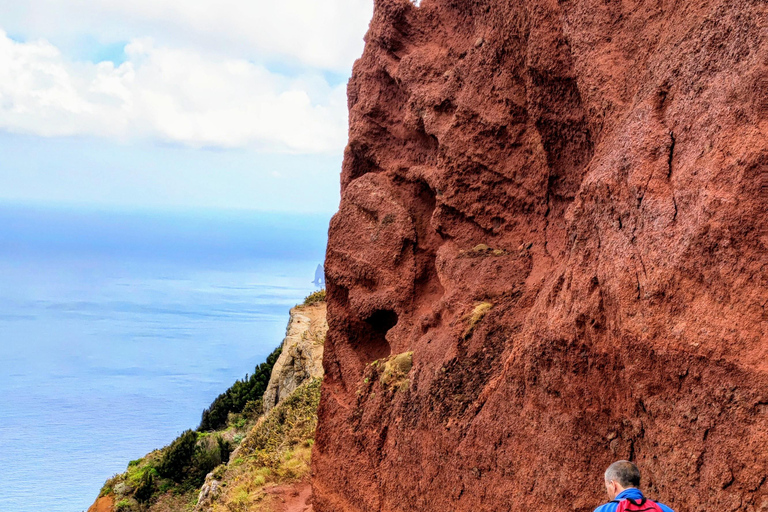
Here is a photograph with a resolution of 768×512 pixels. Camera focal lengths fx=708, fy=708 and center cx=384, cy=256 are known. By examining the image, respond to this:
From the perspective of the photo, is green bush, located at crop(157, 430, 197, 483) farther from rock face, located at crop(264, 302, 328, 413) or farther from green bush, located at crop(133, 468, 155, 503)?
rock face, located at crop(264, 302, 328, 413)

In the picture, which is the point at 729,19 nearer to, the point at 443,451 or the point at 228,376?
the point at 443,451

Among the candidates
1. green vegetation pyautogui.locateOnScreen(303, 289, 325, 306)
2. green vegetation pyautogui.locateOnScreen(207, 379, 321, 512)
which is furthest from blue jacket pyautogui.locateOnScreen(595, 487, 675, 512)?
green vegetation pyautogui.locateOnScreen(303, 289, 325, 306)

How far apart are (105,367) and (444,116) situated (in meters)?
50.2

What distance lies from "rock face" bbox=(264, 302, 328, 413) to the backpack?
13.8 metres

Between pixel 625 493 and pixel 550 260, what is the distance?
276cm

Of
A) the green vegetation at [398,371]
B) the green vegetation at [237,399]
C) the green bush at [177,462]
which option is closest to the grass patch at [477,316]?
the green vegetation at [398,371]

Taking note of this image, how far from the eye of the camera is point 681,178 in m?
4.03

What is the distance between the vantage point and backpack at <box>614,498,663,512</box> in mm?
3117

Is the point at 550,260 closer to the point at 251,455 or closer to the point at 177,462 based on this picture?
the point at 251,455

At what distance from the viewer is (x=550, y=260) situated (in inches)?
227

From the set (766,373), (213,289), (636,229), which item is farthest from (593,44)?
(213,289)

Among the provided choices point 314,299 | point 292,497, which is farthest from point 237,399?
point 292,497

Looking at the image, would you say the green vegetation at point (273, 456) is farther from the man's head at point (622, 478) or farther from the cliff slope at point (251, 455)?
the man's head at point (622, 478)

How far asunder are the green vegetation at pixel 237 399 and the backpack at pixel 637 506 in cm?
1978
